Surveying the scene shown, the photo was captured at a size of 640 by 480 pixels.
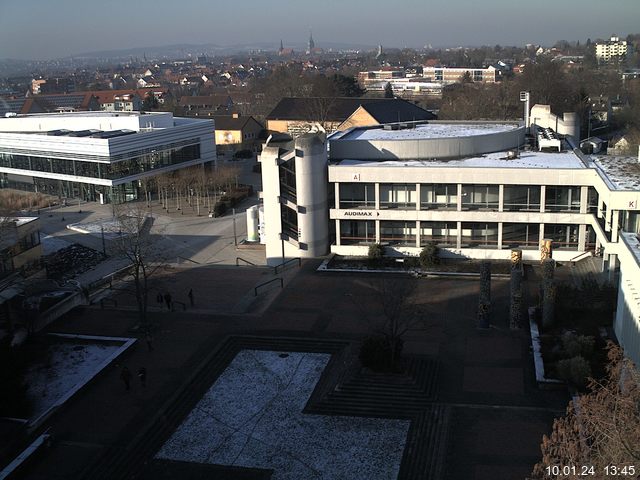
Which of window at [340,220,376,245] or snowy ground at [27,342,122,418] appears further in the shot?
window at [340,220,376,245]

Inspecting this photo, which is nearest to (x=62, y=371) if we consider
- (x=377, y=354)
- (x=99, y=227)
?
(x=377, y=354)

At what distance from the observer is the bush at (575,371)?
74.3 feet

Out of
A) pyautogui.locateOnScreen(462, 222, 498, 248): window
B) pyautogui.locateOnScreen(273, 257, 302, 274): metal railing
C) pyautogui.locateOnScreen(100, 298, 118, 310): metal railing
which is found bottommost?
pyautogui.locateOnScreen(100, 298, 118, 310): metal railing

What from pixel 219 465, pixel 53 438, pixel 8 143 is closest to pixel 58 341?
pixel 53 438

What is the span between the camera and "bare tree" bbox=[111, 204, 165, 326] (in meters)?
30.7

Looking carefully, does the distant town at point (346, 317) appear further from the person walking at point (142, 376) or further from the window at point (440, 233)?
the person walking at point (142, 376)

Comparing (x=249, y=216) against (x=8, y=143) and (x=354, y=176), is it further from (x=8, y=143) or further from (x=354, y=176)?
(x=8, y=143)

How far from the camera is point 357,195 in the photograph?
39812 mm

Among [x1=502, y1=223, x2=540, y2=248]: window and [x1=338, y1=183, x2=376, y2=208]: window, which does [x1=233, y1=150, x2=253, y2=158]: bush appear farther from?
[x1=502, y1=223, x2=540, y2=248]: window

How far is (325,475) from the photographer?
1952cm

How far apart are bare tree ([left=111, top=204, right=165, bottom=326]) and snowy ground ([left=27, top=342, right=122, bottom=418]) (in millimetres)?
2761

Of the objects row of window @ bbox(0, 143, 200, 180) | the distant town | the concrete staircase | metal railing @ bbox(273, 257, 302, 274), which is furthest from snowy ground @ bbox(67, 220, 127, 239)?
the concrete staircase

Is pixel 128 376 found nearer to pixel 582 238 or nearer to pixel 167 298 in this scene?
pixel 167 298

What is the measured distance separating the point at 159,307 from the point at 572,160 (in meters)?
24.6
